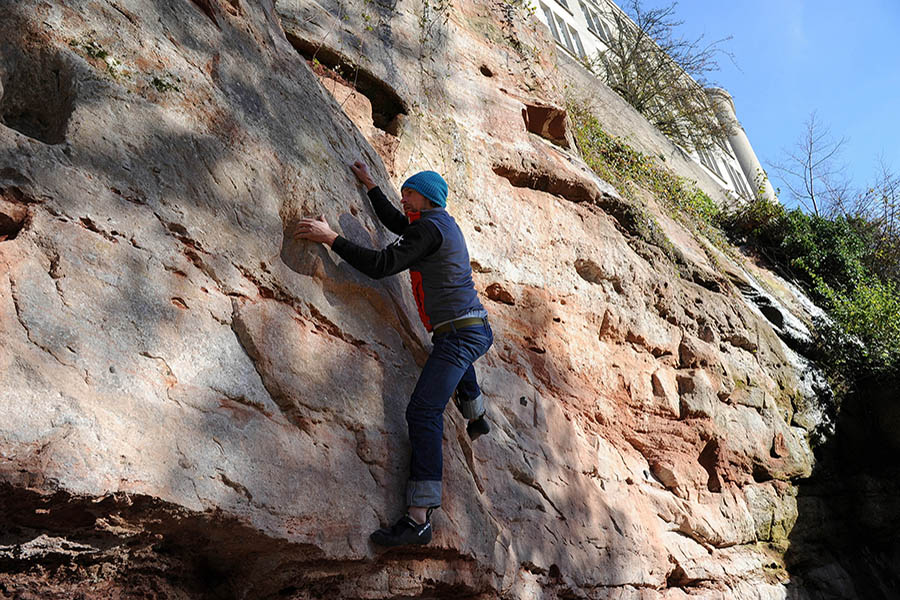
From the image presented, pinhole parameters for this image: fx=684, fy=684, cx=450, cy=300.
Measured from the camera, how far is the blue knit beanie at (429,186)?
397cm

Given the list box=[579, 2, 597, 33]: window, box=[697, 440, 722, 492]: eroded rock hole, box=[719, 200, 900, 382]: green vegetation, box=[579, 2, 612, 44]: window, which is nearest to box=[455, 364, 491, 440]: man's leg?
box=[697, 440, 722, 492]: eroded rock hole

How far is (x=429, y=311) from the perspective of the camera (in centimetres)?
387

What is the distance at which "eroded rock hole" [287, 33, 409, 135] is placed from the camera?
582 cm

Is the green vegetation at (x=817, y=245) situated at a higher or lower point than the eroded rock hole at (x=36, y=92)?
higher

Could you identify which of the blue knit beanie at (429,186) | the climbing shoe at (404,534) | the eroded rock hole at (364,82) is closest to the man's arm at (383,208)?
the blue knit beanie at (429,186)

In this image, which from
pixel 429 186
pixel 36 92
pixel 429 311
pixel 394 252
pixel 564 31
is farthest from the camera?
pixel 564 31

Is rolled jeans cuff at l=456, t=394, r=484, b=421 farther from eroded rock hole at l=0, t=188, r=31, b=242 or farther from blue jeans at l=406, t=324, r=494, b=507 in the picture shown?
eroded rock hole at l=0, t=188, r=31, b=242

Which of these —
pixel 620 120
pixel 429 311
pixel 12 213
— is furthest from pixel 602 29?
pixel 12 213

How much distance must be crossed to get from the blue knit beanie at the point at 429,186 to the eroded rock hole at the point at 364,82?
2.27 meters

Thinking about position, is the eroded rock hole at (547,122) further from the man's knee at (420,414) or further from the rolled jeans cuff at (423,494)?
the rolled jeans cuff at (423,494)

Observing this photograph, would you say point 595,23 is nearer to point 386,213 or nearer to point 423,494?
point 386,213

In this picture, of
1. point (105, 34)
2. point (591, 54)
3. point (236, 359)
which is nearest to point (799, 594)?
point (236, 359)

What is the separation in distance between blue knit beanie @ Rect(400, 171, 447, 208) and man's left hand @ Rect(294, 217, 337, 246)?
2.14ft

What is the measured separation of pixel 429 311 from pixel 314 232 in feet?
2.61
